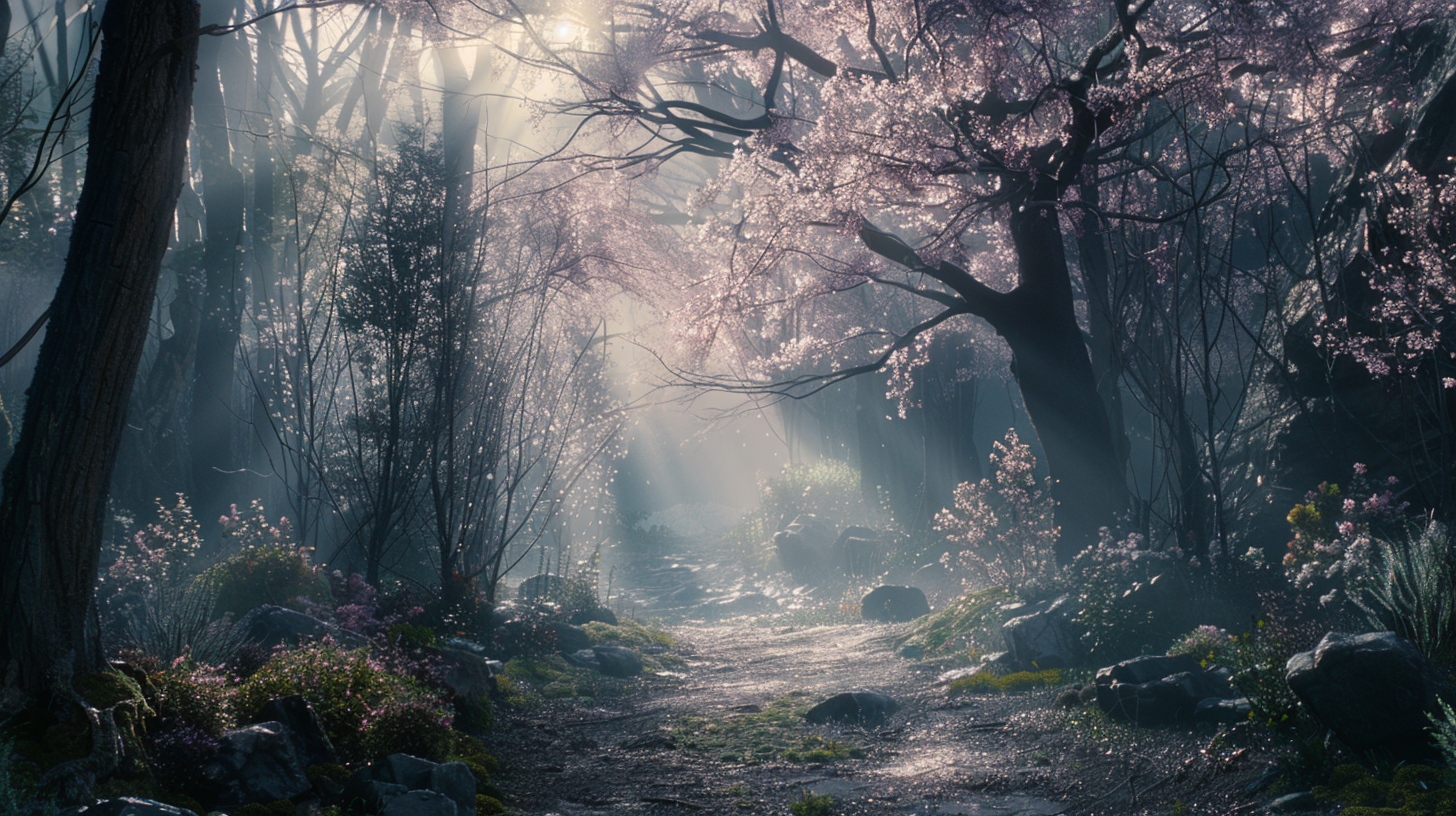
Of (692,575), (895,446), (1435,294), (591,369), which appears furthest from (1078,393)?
(692,575)

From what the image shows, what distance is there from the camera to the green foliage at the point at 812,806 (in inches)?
167

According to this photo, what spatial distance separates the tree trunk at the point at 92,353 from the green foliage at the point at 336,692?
976mm

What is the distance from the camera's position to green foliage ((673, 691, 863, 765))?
5535 millimetres

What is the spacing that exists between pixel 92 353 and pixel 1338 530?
839 centimetres

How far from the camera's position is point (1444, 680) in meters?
3.83

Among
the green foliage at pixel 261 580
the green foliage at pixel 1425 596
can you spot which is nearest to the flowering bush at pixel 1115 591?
the green foliage at pixel 1425 596

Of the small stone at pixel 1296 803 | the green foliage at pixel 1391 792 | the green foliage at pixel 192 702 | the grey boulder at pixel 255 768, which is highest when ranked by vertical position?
the green foliage at pixel 192 702

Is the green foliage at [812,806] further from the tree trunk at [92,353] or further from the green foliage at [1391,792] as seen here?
the tree trunk at [92,353]

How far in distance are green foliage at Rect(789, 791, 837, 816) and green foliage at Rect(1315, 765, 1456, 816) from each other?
7.44 ft

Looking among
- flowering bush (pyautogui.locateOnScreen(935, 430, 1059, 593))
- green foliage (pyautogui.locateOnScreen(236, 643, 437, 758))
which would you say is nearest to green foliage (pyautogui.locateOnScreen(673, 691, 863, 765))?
green foliage (pyautogui.locateOnScreen(236, 643, 437, 758))

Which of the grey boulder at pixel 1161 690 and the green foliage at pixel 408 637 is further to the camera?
the green foliage at pixel 408 637

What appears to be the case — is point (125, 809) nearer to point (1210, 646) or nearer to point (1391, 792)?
point (1391, 792)

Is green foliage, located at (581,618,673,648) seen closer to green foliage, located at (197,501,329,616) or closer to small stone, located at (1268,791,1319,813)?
green foliage, located at (197,501,329,616)

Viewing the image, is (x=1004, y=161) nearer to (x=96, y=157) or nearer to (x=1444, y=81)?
(x=1444, y=81)
